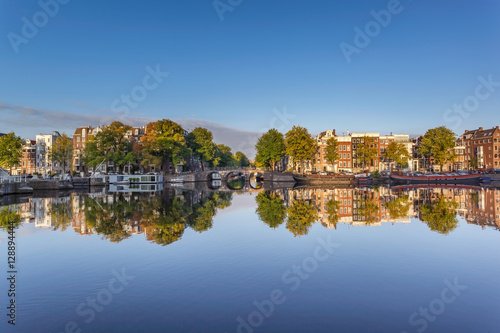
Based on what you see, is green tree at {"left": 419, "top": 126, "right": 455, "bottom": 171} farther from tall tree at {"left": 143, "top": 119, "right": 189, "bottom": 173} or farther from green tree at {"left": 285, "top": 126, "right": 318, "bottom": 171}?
tall tree at {"left": 143, "top": 119, "right": 189, "bottom": 173}

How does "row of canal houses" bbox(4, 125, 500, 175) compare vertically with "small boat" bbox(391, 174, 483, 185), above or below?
above

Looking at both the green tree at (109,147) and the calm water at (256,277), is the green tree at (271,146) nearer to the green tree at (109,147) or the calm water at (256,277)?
the green tree at (109,147)

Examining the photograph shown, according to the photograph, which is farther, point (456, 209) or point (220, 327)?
point (456, 209)

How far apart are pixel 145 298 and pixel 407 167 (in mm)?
113748

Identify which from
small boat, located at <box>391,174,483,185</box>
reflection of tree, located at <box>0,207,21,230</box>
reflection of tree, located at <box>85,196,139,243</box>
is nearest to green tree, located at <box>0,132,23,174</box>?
reflection of tree, located at <box>0,207,21,230</box>

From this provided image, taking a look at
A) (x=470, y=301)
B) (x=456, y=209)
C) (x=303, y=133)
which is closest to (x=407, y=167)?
(x=303, y=133)

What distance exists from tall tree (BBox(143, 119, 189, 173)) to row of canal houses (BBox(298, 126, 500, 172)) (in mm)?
39317

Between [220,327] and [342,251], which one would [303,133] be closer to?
[342,251]

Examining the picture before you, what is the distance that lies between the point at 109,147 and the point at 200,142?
1176 inches

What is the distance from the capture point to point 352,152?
10512 cm

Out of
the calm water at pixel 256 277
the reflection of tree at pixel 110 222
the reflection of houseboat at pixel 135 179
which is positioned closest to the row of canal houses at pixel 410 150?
the reflection of houseboat at pixel 135 179

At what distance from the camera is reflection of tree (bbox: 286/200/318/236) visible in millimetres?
23141

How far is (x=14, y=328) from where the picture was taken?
29.7 ft

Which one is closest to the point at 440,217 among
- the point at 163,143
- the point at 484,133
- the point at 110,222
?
the point at 110,222
